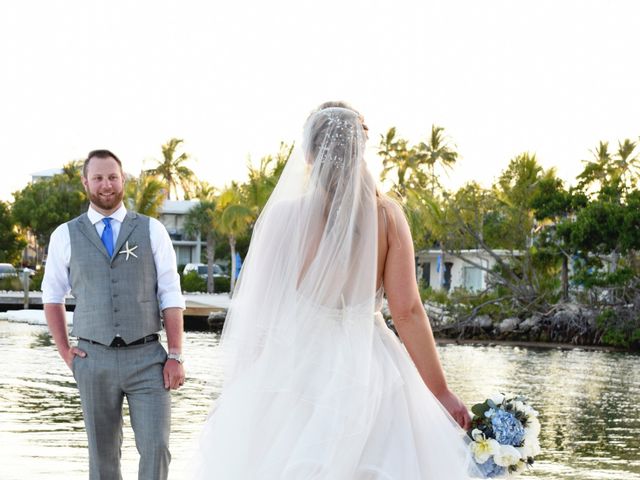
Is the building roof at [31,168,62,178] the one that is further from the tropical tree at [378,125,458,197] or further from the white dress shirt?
the white dress shirt

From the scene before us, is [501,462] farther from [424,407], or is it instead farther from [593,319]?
[593,319]

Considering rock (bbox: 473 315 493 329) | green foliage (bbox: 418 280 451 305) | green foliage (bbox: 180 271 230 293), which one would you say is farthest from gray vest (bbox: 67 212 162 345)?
green foliage (bbox: 180 271 230 293)

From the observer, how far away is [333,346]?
3.47 meters

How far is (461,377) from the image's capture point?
715 inches

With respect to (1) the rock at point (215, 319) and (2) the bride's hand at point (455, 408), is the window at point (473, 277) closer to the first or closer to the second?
(1) the rock at point (215, 319)

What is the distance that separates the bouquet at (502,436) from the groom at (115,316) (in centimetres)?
138

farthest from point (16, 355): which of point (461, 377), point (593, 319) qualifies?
point (593, 319)

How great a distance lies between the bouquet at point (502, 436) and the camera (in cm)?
355

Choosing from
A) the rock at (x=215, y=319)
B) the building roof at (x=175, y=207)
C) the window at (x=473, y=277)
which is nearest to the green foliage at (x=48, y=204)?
the building roof at (x=175, y=207)

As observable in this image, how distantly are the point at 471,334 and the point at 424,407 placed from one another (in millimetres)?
27662

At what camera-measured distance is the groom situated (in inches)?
173

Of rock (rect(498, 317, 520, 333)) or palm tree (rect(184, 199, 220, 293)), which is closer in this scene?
rock (rect(498, 317, 520, 333))

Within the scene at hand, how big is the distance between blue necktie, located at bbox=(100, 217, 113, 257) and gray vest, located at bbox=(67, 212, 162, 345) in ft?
0.10

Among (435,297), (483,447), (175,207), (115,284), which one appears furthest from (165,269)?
(175,207)
